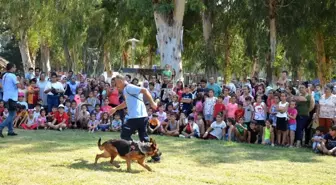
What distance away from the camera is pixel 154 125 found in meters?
14.2

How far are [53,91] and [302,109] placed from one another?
787 cm

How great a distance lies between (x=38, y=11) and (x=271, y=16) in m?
11.1

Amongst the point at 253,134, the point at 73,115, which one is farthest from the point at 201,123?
the point at 73,115

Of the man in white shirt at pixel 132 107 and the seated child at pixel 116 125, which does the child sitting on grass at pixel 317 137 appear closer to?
the man in white shirt at pixel 132 107

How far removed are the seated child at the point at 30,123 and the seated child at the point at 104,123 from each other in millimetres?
2039

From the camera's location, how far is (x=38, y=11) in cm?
2281

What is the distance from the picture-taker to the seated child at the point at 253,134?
13.1m

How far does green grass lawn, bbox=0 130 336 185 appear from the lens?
769 cm

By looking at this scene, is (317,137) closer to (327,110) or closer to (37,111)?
(327,110)

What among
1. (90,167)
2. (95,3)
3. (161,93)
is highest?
(95,3)

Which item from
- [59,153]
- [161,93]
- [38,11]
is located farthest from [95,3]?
[59,153]

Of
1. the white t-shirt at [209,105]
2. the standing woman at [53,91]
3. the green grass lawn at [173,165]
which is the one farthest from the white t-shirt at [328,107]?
the standing woman at [53,91]

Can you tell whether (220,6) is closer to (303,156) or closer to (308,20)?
(308,20)

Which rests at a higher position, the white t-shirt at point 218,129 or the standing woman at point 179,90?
the standing woman at point 179,90
